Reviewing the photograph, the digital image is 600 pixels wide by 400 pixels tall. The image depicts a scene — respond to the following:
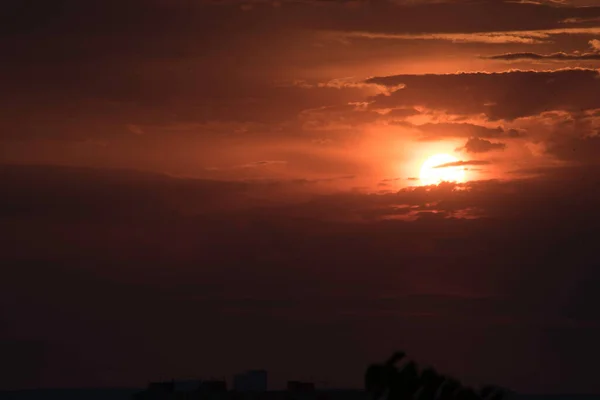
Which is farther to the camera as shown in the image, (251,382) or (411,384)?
(251,382)

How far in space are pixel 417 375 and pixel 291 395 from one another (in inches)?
2061

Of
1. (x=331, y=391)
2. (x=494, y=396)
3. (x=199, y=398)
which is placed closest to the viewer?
(x=494, y=396)

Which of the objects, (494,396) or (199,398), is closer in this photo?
(494,396)

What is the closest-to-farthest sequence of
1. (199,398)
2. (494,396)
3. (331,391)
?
(494,396) < (199,398) < (331,391)

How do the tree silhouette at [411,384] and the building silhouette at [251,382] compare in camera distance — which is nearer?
the tree silhouette at [411,384]

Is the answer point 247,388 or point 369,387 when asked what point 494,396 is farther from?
point 247,388

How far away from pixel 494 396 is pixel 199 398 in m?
54.5

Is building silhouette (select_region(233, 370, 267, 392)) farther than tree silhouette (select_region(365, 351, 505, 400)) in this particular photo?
Yes

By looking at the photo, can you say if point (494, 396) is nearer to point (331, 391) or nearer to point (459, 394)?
point (459, 394)

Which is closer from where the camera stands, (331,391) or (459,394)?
(459,394)

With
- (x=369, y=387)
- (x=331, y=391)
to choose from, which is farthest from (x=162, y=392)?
(x=369, y=387)

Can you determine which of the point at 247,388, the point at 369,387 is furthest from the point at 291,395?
the point at 369,387

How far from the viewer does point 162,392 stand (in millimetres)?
159500

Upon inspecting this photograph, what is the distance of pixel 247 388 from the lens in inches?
6280
